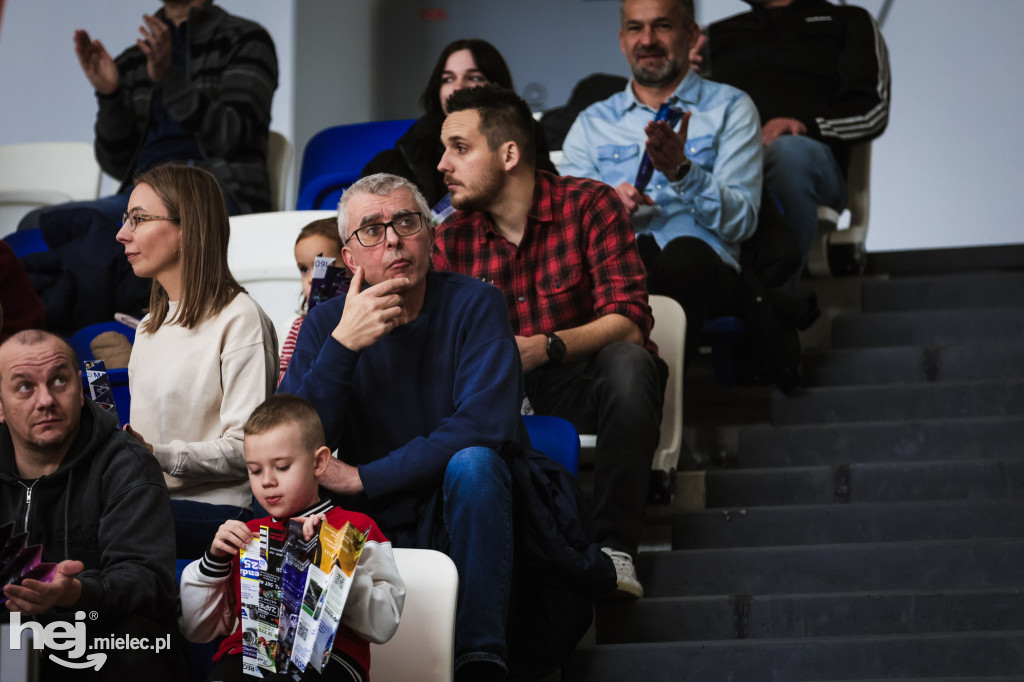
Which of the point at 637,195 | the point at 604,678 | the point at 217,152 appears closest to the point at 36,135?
the point at 217,152

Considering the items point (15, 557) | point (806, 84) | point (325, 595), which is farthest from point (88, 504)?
point (806, 84)

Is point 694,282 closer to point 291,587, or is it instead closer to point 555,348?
point 555,348

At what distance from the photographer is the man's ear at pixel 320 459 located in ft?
6.06

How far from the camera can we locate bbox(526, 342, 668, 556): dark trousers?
2527 mm

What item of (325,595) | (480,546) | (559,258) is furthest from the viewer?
(559,258)

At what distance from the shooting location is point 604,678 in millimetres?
2316

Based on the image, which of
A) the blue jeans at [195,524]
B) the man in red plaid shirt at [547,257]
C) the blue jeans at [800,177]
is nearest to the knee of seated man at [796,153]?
the blue jeans at [800,177]

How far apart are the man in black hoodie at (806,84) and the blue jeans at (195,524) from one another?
1816mm

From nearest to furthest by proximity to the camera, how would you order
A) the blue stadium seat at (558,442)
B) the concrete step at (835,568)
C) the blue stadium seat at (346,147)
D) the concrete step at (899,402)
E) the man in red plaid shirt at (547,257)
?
1. the blue stadium seat at (558,442)
2. the concrete step at (835,568)
3. the man in red plaid shirt at (547,257)
4. the concrete step at (899,402)
5. the blue stadium seat at (346,147)

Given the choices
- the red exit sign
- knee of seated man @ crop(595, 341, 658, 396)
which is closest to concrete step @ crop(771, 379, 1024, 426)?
knee of seated man @ crop(595, 341, 658, 396)

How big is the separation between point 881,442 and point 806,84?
127 cm

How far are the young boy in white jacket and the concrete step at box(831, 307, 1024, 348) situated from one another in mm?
2003

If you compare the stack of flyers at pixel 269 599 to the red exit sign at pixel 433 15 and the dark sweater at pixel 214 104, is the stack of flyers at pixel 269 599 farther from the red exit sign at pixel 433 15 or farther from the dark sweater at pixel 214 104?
the red exit sign at pixel 433 15

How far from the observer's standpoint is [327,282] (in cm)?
267
